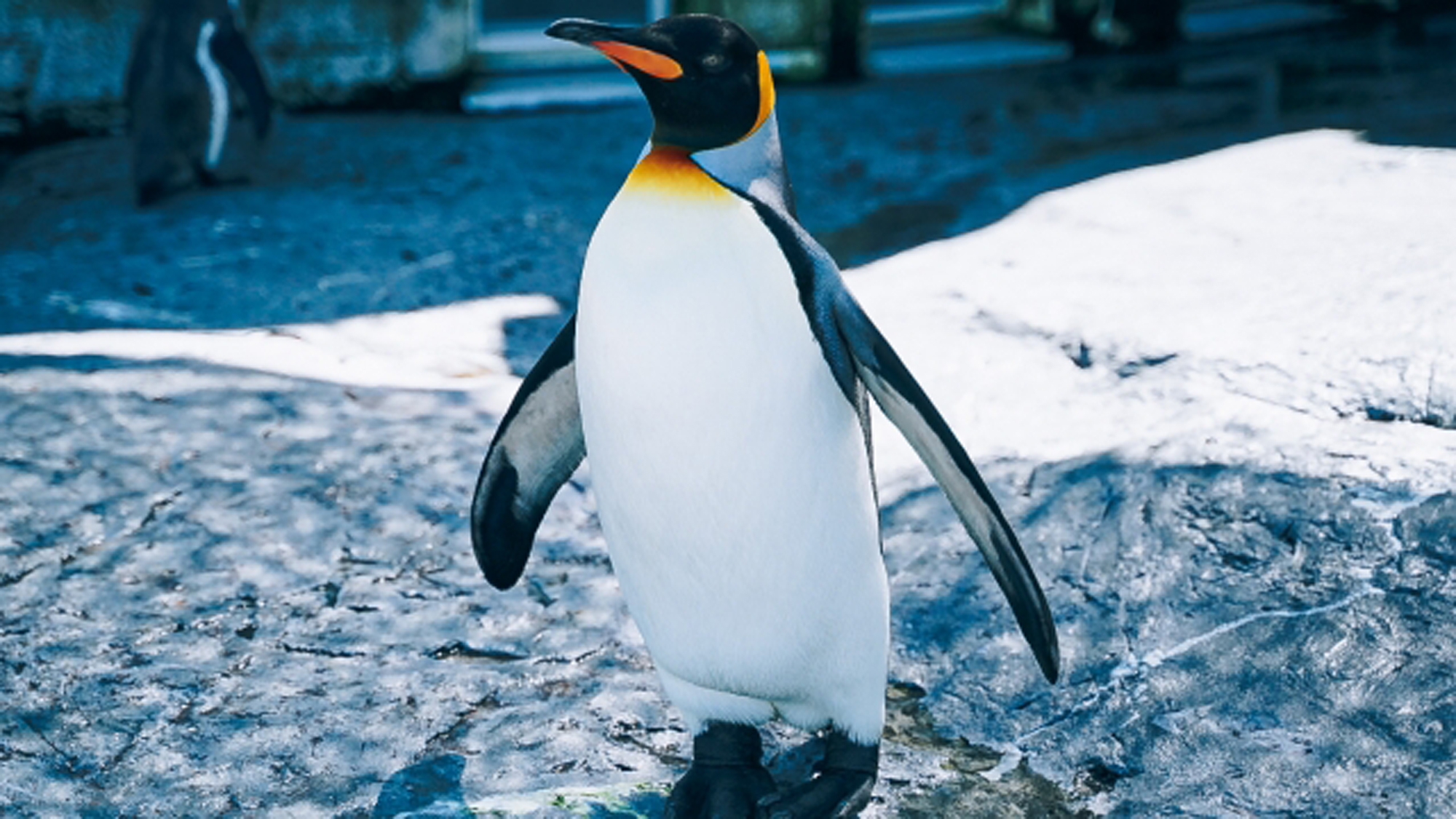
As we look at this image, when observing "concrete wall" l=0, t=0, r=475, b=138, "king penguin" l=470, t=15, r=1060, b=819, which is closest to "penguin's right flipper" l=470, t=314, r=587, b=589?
"king penguin" l=470, t=15, r=1060, b=819

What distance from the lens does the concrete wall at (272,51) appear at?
620 cm

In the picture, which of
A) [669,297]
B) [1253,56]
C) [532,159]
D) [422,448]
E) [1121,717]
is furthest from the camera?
[1253,56]

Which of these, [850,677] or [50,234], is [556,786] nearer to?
[850,677]

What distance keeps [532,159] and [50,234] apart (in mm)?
1916

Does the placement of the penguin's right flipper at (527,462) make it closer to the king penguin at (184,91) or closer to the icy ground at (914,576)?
the icy ground at (914,576)

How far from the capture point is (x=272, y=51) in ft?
21.8

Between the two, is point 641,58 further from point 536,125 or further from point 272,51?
point 272,51

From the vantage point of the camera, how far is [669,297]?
1.88m

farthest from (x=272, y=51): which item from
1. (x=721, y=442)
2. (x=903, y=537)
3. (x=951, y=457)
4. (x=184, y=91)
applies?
(x=951, y=457)

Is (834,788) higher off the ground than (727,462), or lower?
lower

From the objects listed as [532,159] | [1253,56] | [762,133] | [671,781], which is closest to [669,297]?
[762,133]

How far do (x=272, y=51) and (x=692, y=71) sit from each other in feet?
17.6

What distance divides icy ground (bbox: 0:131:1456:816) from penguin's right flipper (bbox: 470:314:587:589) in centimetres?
26

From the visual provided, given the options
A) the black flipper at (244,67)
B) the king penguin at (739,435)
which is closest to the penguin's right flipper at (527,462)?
the king penguin at (739,435)
